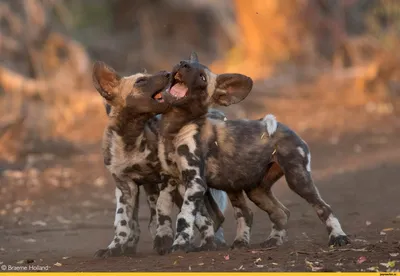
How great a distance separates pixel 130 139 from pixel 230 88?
88 centimetres

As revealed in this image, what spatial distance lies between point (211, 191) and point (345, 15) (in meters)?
14.8

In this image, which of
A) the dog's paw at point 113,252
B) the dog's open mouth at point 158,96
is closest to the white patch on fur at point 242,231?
the dog's paw at point 113,252

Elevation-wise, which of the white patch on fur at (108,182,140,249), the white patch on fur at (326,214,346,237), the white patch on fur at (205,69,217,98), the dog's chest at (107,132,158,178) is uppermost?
the white patch on fur at (205,69,217,98)

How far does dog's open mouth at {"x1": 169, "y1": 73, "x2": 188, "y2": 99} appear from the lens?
6.83m

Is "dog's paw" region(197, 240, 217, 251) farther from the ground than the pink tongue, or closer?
closer

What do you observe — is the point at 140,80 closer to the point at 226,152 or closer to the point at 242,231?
the point at 226,152

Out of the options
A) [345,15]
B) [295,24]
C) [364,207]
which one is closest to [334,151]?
[364,207]

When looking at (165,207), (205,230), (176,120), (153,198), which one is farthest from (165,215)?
(176,120)

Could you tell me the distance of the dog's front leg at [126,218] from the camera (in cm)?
690

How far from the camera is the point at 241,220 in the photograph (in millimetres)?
7195

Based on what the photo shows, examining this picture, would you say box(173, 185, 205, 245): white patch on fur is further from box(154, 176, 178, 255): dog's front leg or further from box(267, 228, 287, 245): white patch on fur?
box(267, 228, 287, 245): white patch on fur

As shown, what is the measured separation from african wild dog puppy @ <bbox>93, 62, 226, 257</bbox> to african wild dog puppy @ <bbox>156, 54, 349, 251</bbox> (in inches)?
5.5

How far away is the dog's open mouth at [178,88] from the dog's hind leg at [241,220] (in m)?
0.96

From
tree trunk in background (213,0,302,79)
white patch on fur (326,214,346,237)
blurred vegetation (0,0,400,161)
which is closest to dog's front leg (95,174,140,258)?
white patch on fur (326,214,346,237)
